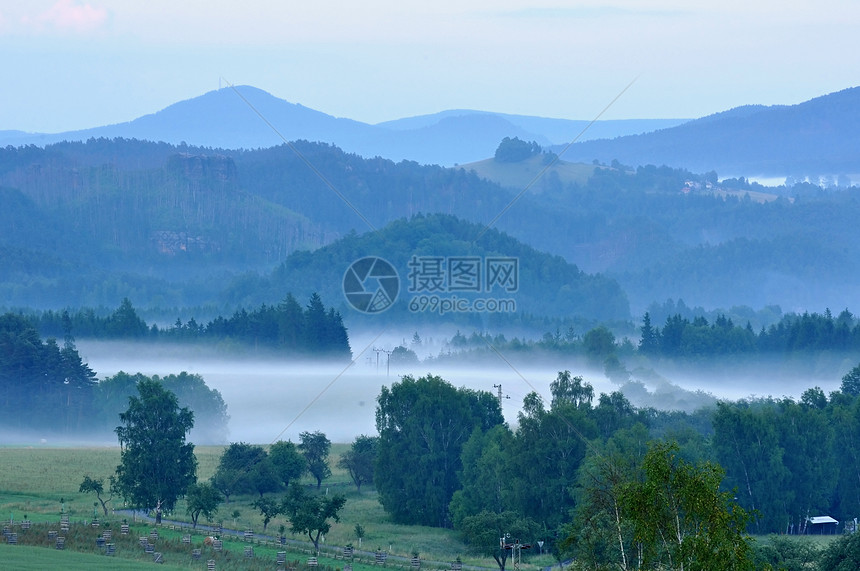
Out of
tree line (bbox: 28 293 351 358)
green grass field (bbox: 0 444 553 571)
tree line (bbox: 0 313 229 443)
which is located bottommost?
green grass field (bbox: 0 444 553 571)


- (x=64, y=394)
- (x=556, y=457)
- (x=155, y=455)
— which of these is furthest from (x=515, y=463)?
(x=64, y=394)

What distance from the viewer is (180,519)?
233 ft

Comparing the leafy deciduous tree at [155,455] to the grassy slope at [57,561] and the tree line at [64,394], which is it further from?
the tree line at [64,394]

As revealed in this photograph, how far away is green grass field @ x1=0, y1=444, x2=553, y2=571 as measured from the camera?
184 feet

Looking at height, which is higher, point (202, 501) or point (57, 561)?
point (202, 501)

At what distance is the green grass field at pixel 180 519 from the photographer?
2208 inches

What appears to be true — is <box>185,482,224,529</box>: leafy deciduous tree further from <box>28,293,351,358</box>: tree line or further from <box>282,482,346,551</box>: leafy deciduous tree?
<box>28,293,351,358</box>: tree line

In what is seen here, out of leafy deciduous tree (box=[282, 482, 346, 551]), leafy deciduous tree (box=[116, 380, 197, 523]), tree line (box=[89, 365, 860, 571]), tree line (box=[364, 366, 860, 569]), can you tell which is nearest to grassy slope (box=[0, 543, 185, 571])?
leafy deciduous tree (box=[282, 482, 346, 551])

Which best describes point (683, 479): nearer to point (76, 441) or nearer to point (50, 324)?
point (76, 441)

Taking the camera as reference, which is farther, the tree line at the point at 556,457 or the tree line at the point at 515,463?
the tree line at the point at 556,457

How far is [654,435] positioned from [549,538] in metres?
23.7

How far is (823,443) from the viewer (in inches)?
3253

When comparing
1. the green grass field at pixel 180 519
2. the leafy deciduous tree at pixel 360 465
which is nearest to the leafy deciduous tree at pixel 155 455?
the green grass field at pixel 180 519

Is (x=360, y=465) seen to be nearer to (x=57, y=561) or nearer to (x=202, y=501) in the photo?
(x=202, y=501)
